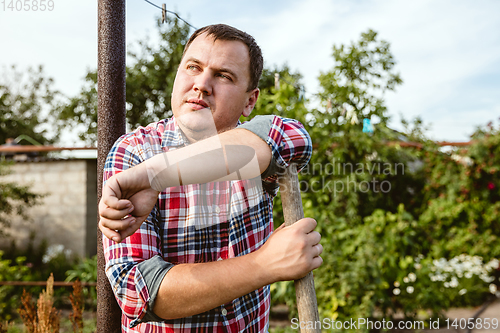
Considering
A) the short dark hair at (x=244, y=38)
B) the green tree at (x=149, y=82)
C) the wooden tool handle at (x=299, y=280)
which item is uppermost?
the green tree at (x=149, y=82)

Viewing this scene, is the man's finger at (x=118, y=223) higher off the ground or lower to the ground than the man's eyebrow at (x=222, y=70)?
lower

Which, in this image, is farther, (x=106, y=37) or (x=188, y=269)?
(x=106, y=37)

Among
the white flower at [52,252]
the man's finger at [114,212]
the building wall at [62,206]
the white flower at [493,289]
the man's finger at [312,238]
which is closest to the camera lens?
the man's finger at [114,212]

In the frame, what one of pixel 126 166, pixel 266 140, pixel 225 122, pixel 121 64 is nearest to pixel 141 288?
pixel 126 166

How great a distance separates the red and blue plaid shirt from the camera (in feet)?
2.91

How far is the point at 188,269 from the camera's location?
0.87m

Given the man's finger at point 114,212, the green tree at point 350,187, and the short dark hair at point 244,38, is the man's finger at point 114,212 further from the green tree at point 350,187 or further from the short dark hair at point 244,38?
the green tree at point 350,187

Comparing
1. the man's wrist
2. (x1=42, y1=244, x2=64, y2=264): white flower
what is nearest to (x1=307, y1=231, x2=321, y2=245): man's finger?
the man's wrist

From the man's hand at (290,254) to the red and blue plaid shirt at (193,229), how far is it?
0.64 ft

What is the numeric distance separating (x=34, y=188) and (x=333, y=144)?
20.4 ft

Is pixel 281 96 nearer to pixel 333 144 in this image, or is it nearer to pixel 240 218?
pixel 333 144

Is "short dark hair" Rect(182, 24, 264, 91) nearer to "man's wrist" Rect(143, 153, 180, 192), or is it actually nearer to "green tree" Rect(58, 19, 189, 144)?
"man's wrist" Rect(143, 153, 180, 192)

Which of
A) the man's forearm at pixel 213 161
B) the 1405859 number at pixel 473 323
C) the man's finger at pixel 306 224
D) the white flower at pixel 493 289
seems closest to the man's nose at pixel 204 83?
the man's forearm at pixel 213 161

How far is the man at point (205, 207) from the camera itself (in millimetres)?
801
